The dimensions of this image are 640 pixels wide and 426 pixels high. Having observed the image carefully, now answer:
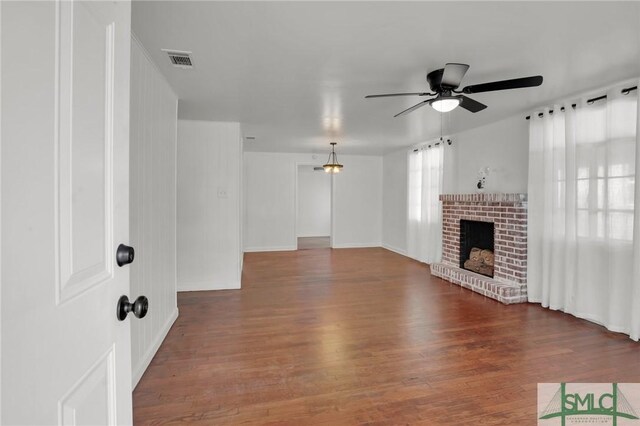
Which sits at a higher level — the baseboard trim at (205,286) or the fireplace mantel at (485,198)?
the fireplace mantel at (485,198)

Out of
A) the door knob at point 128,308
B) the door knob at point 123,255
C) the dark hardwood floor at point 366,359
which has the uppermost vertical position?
the door knob at point 123,255

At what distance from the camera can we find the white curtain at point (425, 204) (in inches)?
231

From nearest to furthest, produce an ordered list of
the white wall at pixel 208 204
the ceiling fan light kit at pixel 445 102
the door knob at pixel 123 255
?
the door knob at pixel 123 255
the ceiling fan light kit at pixel 445 102
the white wall at pixel 208 204

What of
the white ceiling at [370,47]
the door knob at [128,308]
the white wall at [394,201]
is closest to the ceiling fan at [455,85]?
the white ceiling at [370,47]

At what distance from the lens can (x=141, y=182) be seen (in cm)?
235

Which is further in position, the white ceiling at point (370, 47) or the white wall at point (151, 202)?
the white wall at point (151, 202)

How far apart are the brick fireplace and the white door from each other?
14.0ft

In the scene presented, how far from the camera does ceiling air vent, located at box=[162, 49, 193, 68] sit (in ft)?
7.74

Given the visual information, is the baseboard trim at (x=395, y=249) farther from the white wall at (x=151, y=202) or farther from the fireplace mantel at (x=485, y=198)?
the white wall at (x=151, y=202)

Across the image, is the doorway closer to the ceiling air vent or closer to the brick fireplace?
the brick fireplace

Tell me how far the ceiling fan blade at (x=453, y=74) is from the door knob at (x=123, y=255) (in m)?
2.31

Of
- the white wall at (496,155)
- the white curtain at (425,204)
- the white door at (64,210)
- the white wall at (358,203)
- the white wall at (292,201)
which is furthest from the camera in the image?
the white wall at (358,203)

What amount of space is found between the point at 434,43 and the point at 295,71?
1144mm

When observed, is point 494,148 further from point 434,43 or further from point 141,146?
point 141,146
